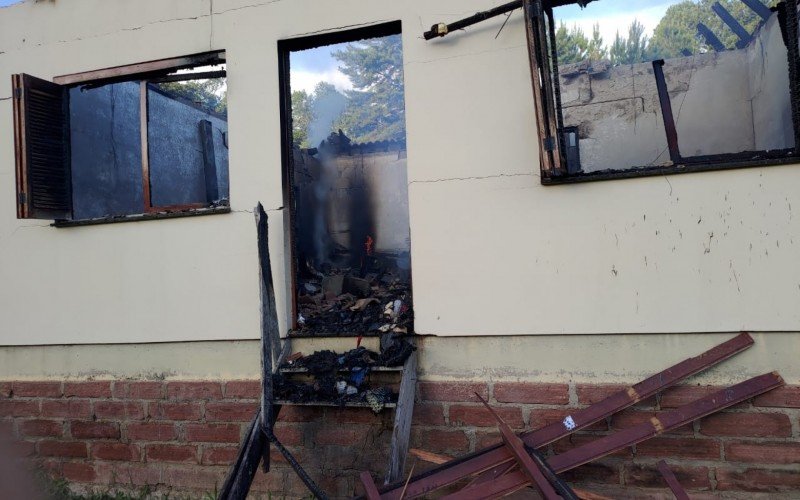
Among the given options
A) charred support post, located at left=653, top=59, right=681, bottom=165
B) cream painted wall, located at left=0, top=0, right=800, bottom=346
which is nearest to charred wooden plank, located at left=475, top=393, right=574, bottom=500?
cream painted wall, located at left=0, top=0, right=800, bottom=346

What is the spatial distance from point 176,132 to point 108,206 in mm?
2696

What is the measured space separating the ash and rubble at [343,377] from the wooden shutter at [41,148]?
7.79ft

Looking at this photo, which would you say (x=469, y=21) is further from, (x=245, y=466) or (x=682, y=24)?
(x=682, y=24)

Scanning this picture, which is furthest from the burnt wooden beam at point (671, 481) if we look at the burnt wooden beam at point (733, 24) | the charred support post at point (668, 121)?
the burnt wooden beam at point (733, 24)

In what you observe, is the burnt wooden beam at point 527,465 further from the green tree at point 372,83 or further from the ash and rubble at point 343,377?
the green tree at point 372,83

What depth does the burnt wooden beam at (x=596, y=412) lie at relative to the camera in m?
3.07

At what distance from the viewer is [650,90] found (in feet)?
26.8

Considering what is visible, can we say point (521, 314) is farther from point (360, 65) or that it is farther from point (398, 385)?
point (360, 65)

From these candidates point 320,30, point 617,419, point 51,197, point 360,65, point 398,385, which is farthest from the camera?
point 360,65

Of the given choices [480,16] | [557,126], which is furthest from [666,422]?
[480,16]

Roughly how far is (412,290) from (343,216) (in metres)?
5.52

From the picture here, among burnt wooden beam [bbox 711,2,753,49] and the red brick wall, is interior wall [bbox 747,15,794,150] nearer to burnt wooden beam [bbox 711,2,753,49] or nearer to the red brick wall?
burnt wooden beam [bbox 711,2,753,49]

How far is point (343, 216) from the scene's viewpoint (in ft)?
29.8

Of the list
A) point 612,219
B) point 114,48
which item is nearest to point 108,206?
point 114,48
